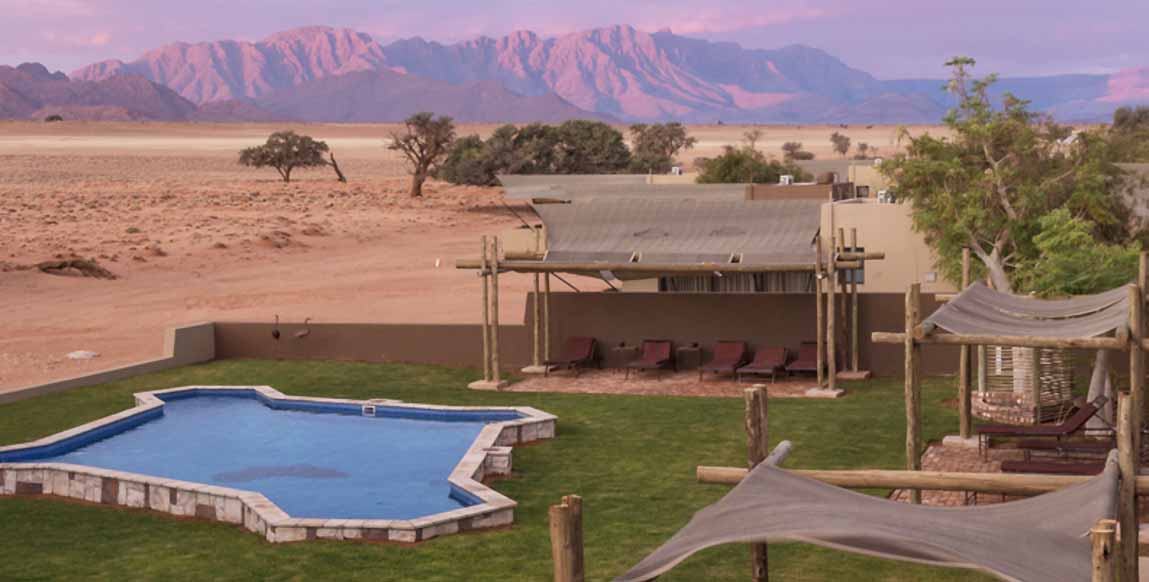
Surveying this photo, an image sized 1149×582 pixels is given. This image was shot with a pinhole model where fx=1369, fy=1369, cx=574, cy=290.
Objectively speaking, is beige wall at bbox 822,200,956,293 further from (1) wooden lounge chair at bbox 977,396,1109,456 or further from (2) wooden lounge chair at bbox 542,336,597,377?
(1) wooden lounge chair at bbox 977,396,1109,456

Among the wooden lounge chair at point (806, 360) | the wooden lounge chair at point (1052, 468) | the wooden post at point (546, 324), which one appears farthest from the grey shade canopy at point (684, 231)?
the wooden lounge chair at point (1052, 468)

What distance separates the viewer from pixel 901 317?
23.6m

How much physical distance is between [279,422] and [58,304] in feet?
55.5

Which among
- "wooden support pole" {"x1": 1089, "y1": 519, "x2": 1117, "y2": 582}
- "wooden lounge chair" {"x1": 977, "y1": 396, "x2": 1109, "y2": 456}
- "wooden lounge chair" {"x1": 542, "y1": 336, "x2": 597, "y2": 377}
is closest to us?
"wooden support pole" {"x1": 1089, "y1": 519, "x2": 1117, "y2": 582}

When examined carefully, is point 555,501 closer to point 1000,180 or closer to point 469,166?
point 1000,180

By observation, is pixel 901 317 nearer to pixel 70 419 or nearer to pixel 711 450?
pixel 711 450

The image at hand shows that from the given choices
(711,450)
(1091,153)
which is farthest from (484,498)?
(1091,153)

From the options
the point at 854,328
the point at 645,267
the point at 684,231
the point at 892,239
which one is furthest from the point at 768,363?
the point at 892,239

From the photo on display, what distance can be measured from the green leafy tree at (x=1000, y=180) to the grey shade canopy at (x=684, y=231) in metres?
2.04

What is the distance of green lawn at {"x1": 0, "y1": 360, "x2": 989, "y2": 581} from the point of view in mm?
12766

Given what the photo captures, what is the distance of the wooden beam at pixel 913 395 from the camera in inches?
546

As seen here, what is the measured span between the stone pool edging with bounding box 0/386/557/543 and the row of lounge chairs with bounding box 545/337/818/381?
436cm

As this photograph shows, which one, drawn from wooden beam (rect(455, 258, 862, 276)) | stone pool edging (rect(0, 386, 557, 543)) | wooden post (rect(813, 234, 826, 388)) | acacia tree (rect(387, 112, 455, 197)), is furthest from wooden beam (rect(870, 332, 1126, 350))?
acacia tree (rect(387, 112, 455, 197))

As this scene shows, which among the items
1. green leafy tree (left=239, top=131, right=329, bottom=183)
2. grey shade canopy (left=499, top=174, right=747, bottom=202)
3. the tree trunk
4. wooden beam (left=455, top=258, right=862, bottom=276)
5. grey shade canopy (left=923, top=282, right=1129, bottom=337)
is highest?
green leafy tree (left=239, top=131, right=329, bottom=183)
